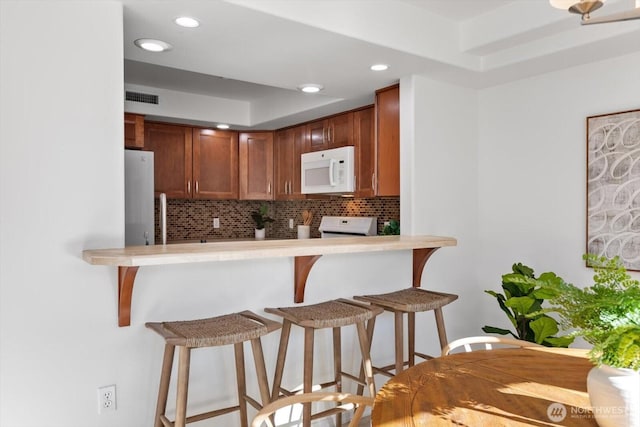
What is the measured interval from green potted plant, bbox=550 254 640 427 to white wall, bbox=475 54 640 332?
207 cm

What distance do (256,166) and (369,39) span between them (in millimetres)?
2760

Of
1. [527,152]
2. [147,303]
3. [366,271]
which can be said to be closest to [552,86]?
[527,152]

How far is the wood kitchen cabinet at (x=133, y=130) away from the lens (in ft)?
12.8

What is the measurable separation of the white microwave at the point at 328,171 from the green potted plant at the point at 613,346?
2.87m

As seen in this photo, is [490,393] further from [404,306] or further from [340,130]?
[340,130]

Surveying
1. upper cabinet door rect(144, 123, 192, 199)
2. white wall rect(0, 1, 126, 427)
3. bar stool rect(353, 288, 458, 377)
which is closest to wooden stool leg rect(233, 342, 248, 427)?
white wall rect(0, 1, 126, 427)

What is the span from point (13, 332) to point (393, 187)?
2.39m

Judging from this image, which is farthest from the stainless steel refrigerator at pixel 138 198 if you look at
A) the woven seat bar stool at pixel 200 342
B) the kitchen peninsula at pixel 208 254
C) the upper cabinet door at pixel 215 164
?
the woven seat bar stool at pixel 200 342

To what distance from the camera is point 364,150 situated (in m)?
3.83

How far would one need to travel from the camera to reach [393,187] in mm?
3314

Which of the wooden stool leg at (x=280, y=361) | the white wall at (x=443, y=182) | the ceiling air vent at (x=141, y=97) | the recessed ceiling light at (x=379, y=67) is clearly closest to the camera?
the wooden stool leg at (x=280, y=361)

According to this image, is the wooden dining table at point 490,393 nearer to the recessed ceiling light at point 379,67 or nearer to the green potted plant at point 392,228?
the recessed ceiling light at point 379,67

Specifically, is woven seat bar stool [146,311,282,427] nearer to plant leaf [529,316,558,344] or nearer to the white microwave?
plant leaf [529,316,558,344]

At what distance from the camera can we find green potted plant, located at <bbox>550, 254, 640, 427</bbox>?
3.27ft
